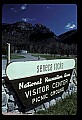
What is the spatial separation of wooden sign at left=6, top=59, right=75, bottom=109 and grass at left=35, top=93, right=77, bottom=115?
0.19 meters

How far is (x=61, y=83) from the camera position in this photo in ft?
19.0

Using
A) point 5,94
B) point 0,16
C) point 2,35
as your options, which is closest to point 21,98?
point 5,94

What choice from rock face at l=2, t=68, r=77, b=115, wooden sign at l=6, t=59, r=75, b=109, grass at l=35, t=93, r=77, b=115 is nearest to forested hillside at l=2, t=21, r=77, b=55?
wooden sign at l=6, t=59, r=75, b=109

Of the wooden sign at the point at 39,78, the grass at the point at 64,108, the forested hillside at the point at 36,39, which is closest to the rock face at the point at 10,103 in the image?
the wooden sign at the point at 39,78

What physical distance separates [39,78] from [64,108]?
2.83ft

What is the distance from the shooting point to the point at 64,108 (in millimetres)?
5414

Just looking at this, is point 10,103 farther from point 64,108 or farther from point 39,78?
point 64,108

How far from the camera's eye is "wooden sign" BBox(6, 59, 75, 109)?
181 inches

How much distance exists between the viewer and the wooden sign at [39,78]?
461 centimetres

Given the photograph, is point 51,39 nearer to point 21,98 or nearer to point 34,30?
point 34,30

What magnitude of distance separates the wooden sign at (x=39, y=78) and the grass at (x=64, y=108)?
19 cm

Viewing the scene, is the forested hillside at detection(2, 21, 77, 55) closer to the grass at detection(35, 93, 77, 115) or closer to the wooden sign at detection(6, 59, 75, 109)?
the wooden sign at detection(6, 59, 75, 109)

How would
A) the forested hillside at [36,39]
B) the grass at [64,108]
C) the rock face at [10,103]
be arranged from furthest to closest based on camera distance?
1. the grass at [64,108]
2. the forested hillside at [36,39]
3. the rock face at [10,103]

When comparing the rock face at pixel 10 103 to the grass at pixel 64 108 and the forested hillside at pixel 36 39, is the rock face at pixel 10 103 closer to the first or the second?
the grass at pixel 64 108
